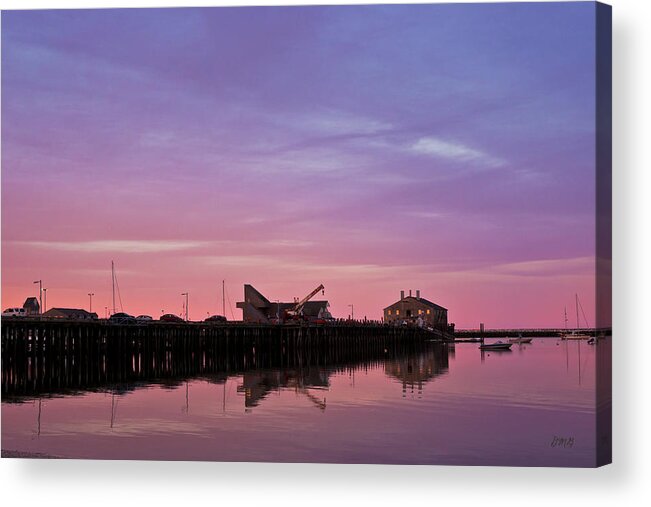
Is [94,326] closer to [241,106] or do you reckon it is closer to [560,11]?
[241,106]

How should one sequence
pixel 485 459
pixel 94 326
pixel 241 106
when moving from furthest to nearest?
pixel 94 326
pixel 241 106
pixel 485 459

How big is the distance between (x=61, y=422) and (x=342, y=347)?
3760 centimetres

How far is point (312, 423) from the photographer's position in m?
19.7

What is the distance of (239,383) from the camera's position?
30250 millimetres

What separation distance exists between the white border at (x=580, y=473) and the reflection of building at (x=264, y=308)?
52.4 metres

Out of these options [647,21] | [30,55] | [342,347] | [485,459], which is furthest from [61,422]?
[342,347]

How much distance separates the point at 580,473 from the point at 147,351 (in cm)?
2918

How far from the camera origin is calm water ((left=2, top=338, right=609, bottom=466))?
54.3 feet
